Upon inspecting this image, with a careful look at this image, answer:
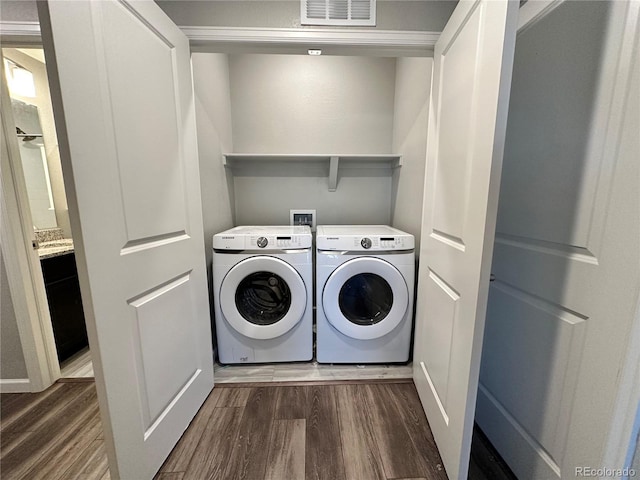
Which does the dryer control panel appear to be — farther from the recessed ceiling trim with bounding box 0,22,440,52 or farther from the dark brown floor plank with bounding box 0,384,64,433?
the dark brown floor plank with bounding box 0,384,64,433

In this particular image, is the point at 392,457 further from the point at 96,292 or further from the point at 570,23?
the point at 570,23

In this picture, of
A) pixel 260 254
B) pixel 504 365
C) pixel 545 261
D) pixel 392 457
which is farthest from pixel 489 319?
pixel 260 254

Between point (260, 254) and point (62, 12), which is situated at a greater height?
point (62, 12)

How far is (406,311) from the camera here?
1469mm

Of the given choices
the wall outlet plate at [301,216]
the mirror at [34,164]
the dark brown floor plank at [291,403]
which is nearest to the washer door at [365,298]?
the dark brown floor plank at [291,403]

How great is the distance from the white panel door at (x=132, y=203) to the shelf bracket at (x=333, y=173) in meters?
1.08

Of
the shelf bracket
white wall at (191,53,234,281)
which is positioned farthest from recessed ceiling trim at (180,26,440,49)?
the shelf bracket

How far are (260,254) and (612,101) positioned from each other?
57.5 inches

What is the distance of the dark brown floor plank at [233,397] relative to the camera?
1.31 meters

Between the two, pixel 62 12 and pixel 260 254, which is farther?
A: pixel 260 254

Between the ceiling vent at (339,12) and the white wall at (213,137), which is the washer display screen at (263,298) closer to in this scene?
the white wall at (213,137)

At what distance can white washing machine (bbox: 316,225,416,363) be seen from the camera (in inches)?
56.2

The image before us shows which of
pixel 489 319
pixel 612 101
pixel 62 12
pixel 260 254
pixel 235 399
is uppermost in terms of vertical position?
pixel 62 12

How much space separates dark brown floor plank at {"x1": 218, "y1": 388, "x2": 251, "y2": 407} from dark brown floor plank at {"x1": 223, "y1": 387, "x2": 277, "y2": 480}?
0.03 meters
